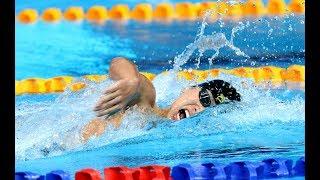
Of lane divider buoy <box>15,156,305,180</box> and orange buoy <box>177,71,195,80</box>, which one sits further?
orange buoy <box>177,71,195,80</box>

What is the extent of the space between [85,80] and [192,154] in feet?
2.01

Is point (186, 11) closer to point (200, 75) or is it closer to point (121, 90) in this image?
point (200, 75)

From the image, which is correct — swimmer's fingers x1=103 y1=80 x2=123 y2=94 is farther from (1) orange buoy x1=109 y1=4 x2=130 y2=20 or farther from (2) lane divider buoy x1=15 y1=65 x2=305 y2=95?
(1) orange buoy x1=109 y1=4 x2=130 y2=20

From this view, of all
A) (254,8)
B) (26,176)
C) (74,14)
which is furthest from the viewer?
(254,8)

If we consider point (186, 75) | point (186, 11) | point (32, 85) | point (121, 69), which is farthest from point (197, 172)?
point (32, 85)

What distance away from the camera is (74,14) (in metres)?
3.68

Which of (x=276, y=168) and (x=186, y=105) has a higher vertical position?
(x=186, y=105)

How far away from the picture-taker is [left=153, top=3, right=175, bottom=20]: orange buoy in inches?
147

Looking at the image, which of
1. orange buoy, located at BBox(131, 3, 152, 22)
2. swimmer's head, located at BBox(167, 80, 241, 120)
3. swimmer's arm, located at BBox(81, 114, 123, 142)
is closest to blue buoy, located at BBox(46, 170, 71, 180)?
swimmer's arm, located at BBox(81, 114, 123, 142)

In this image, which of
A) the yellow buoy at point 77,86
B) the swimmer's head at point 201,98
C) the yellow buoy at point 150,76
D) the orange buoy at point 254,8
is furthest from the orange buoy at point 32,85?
the orange buoy at point 254,8

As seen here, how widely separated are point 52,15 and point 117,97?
49 centimetres

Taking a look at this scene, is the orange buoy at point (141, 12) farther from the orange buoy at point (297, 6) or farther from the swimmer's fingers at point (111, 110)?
the orange buoy at point (297, 6)

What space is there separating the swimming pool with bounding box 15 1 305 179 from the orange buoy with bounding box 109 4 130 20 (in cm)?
3
